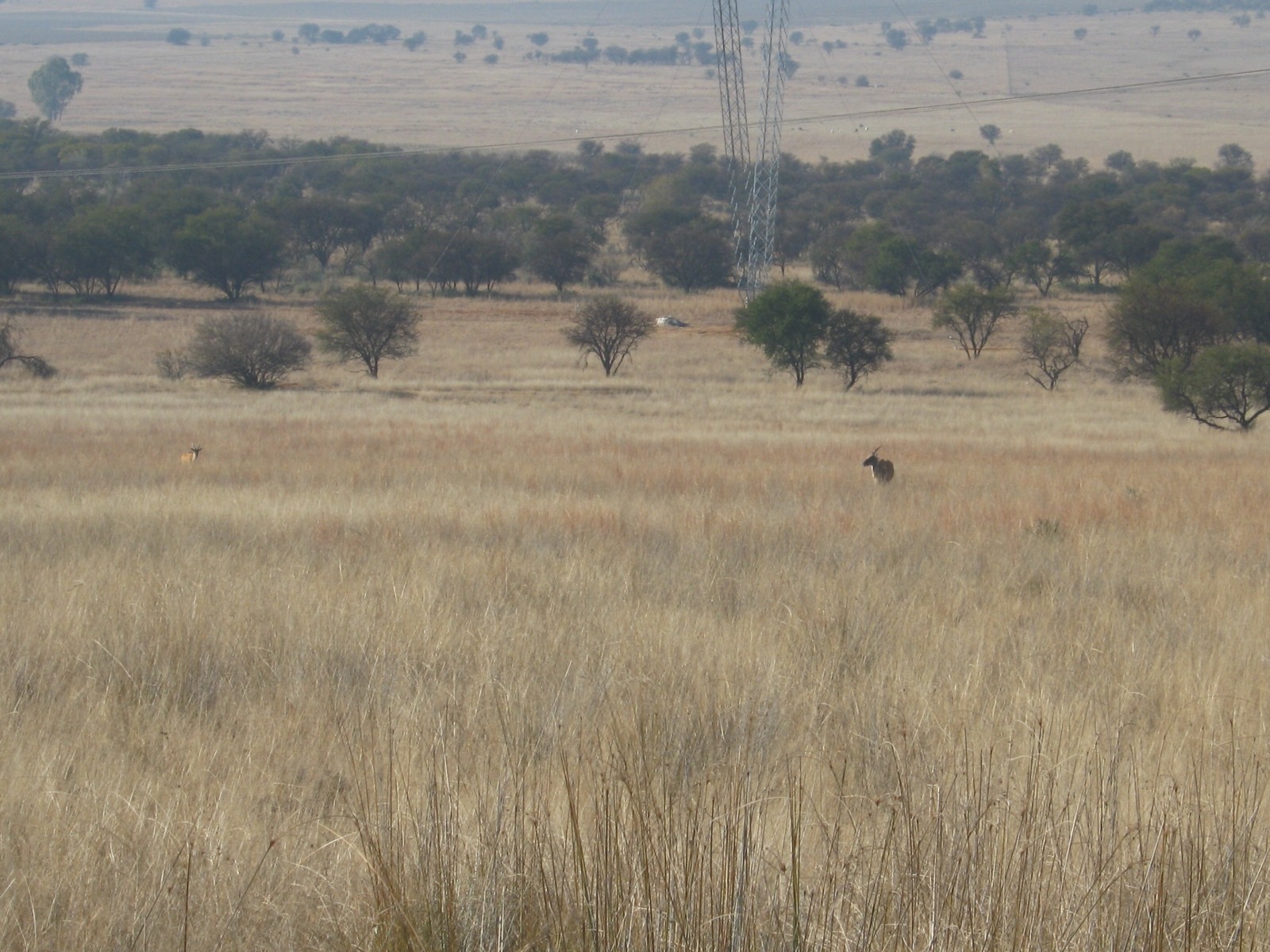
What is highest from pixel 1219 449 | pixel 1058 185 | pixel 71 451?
pixel 1058 185

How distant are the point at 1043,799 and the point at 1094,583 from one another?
4.28 metres

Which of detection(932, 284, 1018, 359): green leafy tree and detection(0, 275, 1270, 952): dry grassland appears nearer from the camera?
Result: detection(0, 275, 1270, 952): dry grassland

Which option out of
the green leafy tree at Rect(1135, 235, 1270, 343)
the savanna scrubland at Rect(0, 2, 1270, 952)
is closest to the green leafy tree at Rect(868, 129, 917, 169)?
the green leafy tree at Rect(1135, 235, 1270, 343)

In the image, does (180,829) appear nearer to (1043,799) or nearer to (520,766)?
(520,766)

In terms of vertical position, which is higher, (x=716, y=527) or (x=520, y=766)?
(x=520, y=766)

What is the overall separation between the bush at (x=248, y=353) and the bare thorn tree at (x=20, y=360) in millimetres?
4994

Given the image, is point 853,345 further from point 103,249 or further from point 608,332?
point 103,249

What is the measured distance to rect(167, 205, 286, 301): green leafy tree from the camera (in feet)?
242

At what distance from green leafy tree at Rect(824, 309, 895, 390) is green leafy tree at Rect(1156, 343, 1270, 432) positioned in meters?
16.8

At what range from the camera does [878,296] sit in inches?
3004

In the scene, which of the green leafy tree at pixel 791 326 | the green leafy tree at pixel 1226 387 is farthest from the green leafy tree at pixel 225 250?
the green leafy tree at pixel 1226 387

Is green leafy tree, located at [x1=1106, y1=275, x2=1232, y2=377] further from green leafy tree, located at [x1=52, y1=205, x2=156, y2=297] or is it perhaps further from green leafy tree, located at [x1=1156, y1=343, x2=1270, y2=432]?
green leafy tree, located at [x1=52, y1=205, x2=156, y2=297]

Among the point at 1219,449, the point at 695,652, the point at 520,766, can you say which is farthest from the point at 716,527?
the point at 1219,449

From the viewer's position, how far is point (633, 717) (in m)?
4.75
